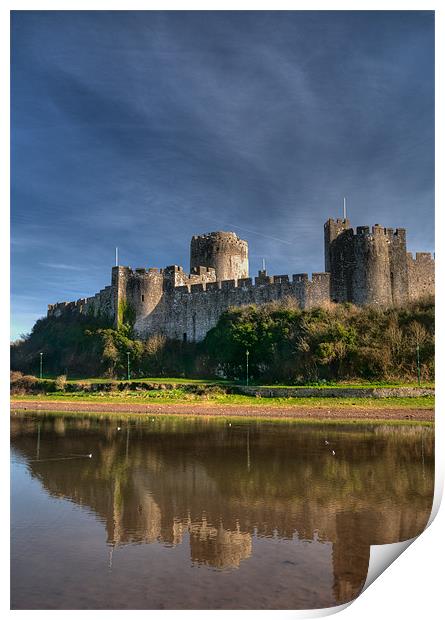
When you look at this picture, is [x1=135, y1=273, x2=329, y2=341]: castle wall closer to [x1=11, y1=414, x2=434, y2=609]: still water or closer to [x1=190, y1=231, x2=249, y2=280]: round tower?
[x1=190, y1=231, x2=249, y2=280]: round tower

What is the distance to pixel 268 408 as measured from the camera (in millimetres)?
11727

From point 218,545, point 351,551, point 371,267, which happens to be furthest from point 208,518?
point 371,267

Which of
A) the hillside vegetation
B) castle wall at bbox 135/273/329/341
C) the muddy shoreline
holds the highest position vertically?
castle wall at bbox 135/273/329/341

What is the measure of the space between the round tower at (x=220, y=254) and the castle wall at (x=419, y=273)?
809cm

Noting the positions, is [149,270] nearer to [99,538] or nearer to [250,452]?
[250,452]

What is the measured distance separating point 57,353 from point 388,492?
17732mm

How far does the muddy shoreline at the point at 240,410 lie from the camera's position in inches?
402

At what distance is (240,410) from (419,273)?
6057 mm

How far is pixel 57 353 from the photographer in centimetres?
2103

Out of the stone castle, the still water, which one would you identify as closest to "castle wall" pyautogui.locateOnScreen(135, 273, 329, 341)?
the stone castle

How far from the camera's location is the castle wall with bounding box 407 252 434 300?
14.0 metres

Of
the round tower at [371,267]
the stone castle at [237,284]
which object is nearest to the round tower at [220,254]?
the stone castle at [237,284]

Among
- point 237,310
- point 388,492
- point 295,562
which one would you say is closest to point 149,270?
point 237,310

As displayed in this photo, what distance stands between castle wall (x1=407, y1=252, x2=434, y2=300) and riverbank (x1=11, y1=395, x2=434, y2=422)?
152 inches
